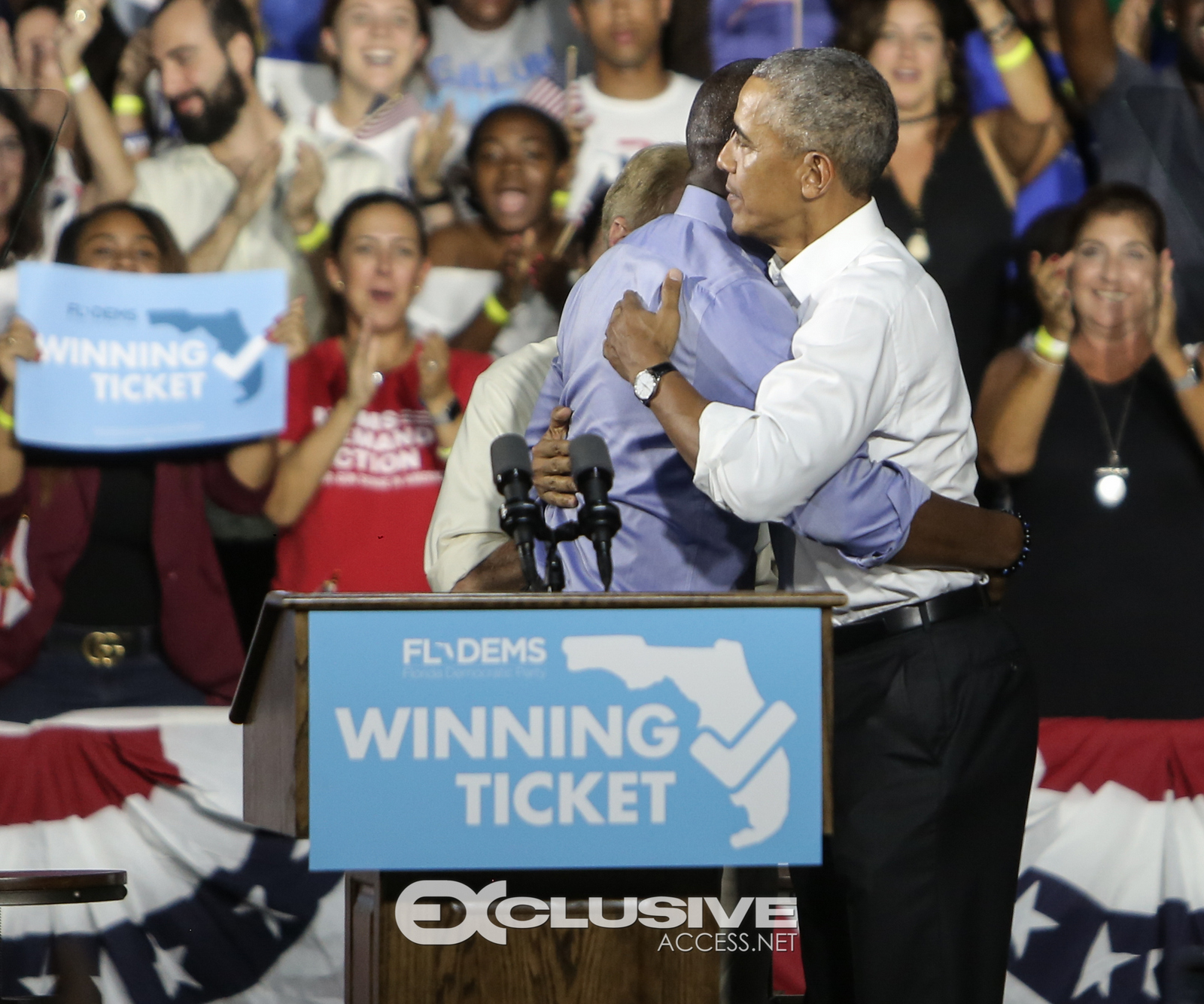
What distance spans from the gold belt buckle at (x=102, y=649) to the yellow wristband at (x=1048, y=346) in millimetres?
2671

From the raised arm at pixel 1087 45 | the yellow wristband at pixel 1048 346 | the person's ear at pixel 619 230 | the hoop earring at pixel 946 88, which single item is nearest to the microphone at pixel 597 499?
the person's ear at pixel 619 230

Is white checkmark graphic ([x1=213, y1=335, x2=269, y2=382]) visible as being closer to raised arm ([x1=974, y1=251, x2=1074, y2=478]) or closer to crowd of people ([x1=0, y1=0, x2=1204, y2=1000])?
crowd of people ([x1=0, y1=0, x2=1204, y2=1000])

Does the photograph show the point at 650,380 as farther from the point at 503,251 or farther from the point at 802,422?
the point at 503,251

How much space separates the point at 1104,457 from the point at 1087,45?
1164mm

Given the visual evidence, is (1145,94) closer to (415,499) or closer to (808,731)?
(415,499)

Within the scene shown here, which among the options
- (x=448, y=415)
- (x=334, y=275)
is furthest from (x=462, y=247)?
(x=448, y=415)

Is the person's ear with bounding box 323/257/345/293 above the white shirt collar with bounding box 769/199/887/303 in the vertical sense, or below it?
above

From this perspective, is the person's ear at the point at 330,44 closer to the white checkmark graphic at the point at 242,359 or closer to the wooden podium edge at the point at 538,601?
the white checkmark graphic at the point at 242,359

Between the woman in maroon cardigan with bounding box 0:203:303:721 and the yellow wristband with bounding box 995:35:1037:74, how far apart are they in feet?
6.94

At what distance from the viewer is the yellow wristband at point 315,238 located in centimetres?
377

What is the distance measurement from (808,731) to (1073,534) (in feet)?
8.13

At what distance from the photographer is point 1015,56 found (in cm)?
381

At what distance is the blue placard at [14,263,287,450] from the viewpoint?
143 inches

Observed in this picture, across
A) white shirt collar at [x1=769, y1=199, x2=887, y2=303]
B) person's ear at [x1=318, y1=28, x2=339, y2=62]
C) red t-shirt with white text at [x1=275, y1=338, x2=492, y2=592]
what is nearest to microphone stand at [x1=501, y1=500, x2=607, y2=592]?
white shirt collar at [x1=769, y1=199, x2=887, y2=303]
